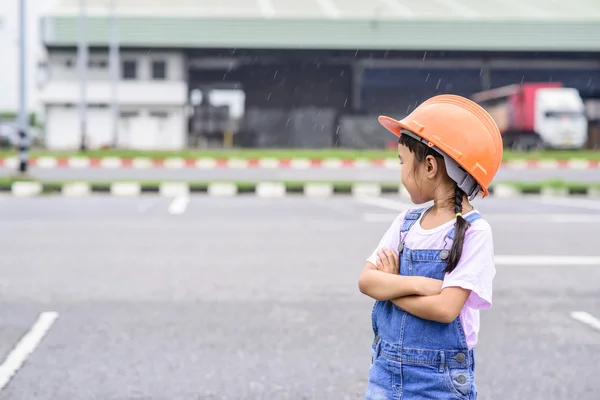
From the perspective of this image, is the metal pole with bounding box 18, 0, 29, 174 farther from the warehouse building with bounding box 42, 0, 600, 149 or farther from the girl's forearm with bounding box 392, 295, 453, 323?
the warehouse building with bounding box 42, 0, 600, 149

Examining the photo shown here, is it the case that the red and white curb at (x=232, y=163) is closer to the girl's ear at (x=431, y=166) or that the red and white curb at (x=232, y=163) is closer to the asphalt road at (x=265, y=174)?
the asphalt road at (x=265, y=174)

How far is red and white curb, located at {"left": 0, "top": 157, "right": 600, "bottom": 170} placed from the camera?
2464cm

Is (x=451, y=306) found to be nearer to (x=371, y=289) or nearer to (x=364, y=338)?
(x=371, y=289)

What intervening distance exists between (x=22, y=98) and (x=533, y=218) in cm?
1152

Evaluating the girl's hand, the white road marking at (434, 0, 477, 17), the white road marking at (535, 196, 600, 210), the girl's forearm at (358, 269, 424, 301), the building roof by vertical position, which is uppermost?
the white road marking at (434, 0, 477, 17)

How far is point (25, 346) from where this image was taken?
4.52 m

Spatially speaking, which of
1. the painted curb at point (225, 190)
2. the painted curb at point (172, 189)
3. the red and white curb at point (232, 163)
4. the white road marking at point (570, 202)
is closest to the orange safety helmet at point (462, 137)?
the white road marking at point (570, 202)

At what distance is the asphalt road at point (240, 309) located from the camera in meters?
3.96

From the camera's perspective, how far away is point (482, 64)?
44938mm

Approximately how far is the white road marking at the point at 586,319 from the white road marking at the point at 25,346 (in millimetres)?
3271

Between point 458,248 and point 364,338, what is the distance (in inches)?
107

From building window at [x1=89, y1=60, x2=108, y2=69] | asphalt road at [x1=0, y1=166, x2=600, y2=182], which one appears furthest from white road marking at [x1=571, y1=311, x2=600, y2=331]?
building window at [x1=89, y1=60, x2=108, y2=69]

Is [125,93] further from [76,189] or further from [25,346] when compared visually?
[25,346]

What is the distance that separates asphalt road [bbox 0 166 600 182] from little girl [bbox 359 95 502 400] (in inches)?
677
